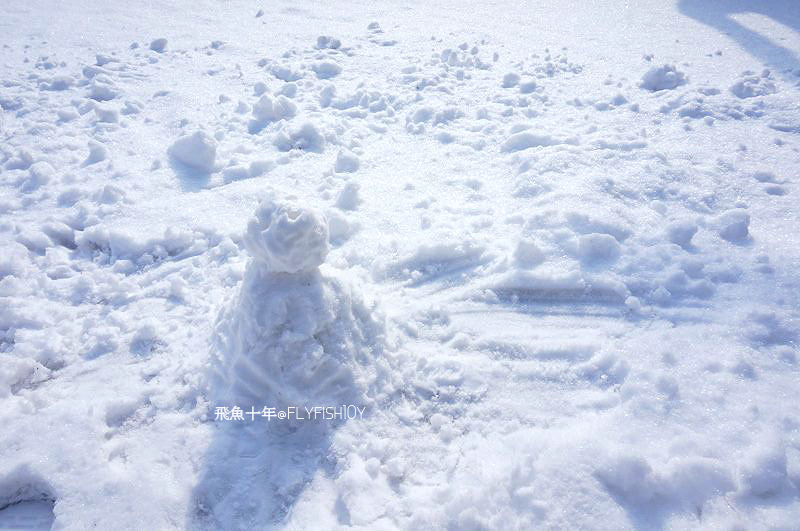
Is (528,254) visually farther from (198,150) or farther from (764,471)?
(198,150)

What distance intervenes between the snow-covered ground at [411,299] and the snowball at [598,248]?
0.05 feet

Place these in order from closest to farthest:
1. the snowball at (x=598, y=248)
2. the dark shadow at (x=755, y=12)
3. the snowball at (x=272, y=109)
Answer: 1. the snowball at (x=598, y=248)
2. the snowball at (x=272, y=109)
3. the dark shadow at (x=755, y=12)

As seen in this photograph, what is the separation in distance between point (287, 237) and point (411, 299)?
107 cm

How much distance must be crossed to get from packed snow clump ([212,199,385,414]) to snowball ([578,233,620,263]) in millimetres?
1428

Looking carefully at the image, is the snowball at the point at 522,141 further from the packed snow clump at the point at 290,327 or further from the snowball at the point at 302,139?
the packed snow clump at the point at 290,327

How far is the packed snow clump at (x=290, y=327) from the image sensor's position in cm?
192

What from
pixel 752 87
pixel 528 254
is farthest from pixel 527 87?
pixel 528 254

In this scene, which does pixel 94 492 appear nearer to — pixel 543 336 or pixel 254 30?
pixel 543 336

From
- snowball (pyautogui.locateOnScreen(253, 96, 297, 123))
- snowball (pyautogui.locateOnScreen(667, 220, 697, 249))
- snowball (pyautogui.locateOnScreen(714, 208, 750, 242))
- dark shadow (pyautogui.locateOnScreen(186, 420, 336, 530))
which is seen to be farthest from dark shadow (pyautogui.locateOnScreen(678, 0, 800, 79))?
dark shadow (pyautogui.locateOnScreen(186, 420, 336, 530))

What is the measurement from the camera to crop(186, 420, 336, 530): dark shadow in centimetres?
184

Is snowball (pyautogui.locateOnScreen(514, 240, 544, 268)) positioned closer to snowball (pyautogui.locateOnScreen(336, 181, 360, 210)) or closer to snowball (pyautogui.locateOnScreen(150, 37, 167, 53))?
snowball (pyautogui.locateOnScreen(336, 181, 360, 210))

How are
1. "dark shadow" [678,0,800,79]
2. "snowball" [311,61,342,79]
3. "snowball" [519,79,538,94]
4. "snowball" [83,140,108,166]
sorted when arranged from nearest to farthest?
"snowball" [83,140,108,166]
"snowball" [519,79,538,94]
"dark shadow" [678,0,800,79]
"snowball" [311,61,342,79]

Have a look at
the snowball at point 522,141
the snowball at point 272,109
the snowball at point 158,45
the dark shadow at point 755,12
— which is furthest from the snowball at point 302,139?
the dark shadow at point 755,12

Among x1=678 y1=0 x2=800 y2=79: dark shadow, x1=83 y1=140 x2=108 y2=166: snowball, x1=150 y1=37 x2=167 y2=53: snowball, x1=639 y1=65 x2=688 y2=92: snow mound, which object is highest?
x1=678 y1=0 x2=800 y2=79: dark shadow
